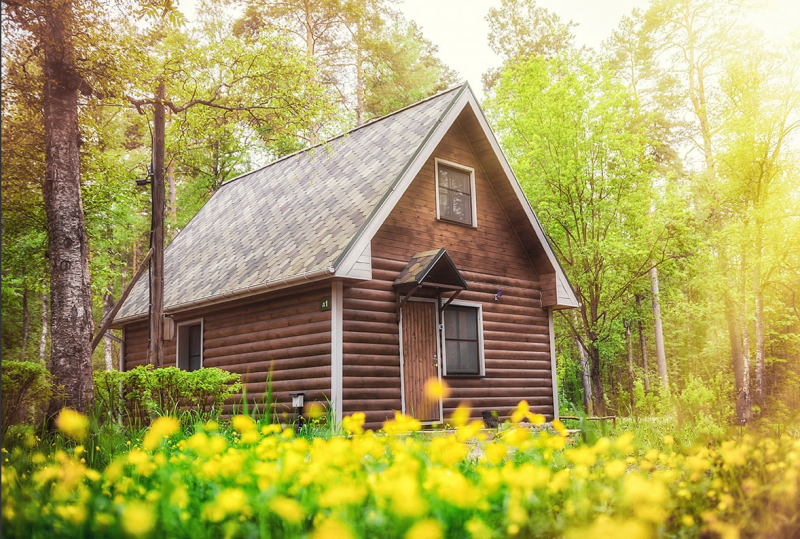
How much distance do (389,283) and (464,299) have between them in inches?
69.7

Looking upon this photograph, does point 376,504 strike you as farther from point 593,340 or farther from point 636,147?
point 636,147

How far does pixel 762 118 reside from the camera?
43.4 ft

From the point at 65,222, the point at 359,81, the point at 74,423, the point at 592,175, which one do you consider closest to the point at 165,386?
the point at 65,222

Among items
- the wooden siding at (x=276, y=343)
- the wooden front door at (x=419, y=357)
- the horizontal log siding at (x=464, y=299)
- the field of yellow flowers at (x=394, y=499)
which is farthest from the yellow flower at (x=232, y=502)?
the wooden front door at (x=419, y=357)

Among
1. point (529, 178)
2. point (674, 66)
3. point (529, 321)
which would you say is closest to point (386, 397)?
point (529, 321)

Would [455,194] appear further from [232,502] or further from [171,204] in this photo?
[171,204]

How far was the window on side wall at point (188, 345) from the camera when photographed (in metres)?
13.2

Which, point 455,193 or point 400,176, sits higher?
point 455,193

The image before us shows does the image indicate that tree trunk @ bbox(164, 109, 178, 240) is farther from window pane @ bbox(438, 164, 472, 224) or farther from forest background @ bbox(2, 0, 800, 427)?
window pane @ bbox(438, 164, 472, 224)

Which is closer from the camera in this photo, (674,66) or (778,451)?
(778,451)

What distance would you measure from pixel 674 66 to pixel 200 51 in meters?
18.6

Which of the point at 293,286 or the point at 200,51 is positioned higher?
the point at 200,51

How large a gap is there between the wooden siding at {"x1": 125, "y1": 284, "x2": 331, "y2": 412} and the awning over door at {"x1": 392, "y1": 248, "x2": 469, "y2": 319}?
4.25 feet

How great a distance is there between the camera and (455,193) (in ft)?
39.9
